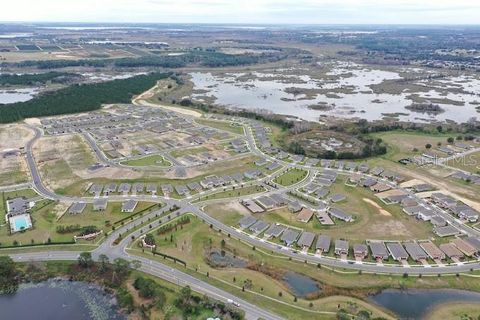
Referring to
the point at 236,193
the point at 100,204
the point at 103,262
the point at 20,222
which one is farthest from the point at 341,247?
the point at 20,222

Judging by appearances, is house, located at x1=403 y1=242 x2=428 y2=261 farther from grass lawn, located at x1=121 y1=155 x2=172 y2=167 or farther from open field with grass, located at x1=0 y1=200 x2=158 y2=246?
grass lawn, located at x1=121 y1=155 x2=172 y2=167

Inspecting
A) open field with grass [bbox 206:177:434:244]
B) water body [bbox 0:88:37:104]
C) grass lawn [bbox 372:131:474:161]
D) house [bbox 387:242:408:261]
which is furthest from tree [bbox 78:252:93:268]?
water body [bbox 0:88:37:104]

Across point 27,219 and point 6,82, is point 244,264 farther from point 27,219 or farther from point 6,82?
point 6,82

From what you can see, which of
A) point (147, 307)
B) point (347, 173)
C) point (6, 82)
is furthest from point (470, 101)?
point (6, 82)

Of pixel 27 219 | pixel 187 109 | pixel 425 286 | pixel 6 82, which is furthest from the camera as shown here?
pixel 6 82

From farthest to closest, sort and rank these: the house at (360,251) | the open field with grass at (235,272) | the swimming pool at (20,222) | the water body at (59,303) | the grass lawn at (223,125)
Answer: the grass lawn at (223,125), the swimming pool at (20,222), the house at (360,251), the open field with grass at (235,272), the water body at (59,303)

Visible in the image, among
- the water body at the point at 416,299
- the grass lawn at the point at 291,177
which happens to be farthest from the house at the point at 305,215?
the water body at the point at 416,299

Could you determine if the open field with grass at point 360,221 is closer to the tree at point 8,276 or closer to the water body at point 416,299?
the water body at point 416,299
